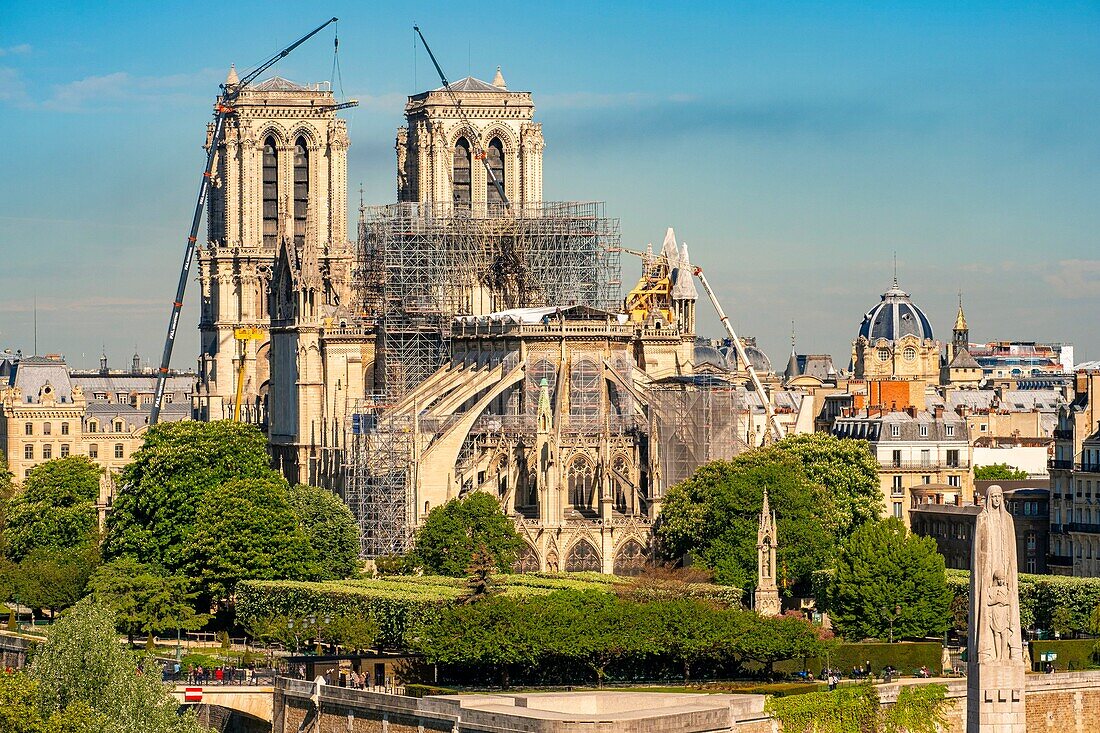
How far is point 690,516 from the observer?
118812 millimetres

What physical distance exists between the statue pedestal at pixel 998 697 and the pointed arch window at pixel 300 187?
10182 centimetres

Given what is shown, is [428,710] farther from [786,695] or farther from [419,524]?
[419,524]

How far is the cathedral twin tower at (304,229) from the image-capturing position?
Answer: 14012 centimetres

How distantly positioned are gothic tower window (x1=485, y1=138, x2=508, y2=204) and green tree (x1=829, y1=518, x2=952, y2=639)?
5420cm

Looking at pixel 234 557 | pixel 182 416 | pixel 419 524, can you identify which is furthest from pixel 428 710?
pixel 182 416

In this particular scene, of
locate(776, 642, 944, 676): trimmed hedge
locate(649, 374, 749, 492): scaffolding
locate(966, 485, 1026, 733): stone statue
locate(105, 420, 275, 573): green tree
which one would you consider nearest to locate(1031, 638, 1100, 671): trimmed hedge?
locate(776, 642, 944, 676): trimmed hedge

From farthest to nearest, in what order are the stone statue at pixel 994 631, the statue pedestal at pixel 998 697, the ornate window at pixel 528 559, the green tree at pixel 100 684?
the ornate window at pixel 528 559 < the green tree at pixel 100 684 < the statue pedestal at pixel 998 697 < the stone statue at pixel 994 631

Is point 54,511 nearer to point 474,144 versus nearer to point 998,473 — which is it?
point 474,144

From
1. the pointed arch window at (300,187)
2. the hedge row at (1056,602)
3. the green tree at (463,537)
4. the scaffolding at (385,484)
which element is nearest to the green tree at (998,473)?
the scaffolding at (385,484)

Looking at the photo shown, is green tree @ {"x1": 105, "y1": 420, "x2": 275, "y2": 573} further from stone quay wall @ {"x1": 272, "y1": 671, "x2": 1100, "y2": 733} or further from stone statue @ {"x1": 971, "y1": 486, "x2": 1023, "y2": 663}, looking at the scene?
stone statue @ {"x1": 971, "y1": 486, "x2": 1023, "y2": 663}

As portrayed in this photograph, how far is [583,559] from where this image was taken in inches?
4850

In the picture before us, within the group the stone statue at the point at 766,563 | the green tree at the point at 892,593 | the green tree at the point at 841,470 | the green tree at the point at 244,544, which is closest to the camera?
the green tree at the point at 892,593

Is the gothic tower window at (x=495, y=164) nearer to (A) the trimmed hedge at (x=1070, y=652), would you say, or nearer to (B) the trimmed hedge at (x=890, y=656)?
(B) the trimmed hedge at (x=890, y=656)

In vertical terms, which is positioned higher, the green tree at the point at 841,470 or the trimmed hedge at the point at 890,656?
the green tree at the point at 841,470
